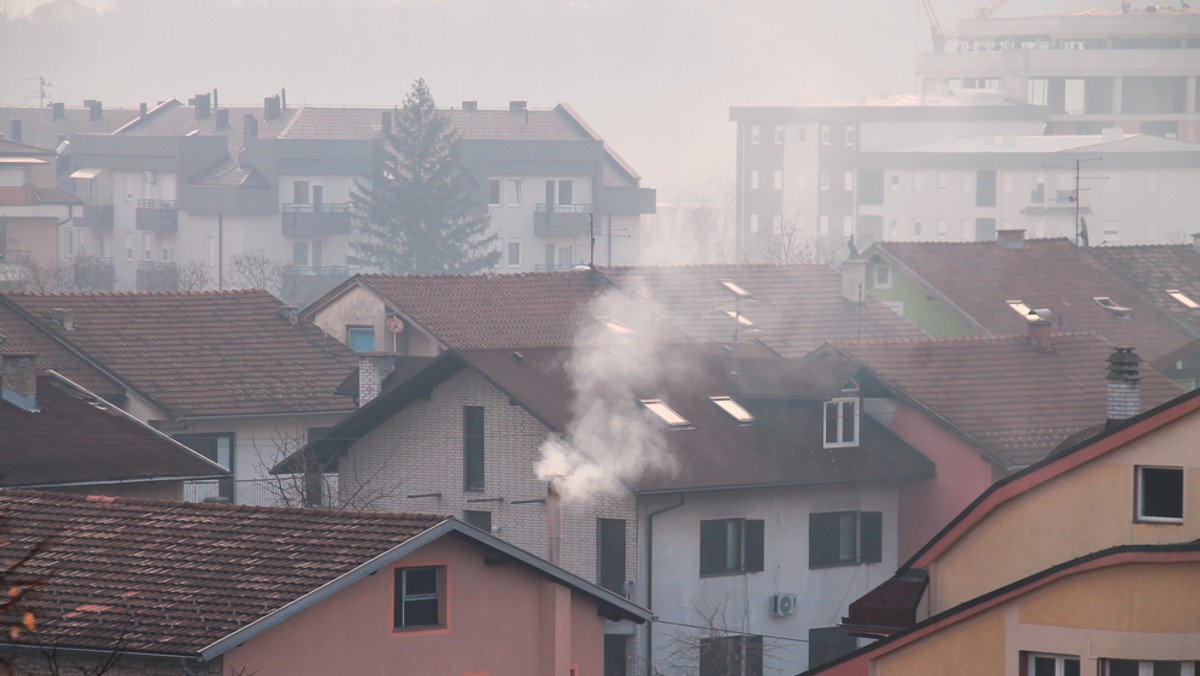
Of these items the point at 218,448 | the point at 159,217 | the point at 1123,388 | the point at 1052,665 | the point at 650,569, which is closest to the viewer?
the point at 1052,665

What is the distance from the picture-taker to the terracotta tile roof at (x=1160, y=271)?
54000 millimetres

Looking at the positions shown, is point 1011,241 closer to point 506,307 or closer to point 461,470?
point 506,307

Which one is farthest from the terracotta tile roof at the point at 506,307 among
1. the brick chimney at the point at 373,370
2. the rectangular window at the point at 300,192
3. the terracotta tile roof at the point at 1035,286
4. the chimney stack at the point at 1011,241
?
the rectangular window at the point at 300,192

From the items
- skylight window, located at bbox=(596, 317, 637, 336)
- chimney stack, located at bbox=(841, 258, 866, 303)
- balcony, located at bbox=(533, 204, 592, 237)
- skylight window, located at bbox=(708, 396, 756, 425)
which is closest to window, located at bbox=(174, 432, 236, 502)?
skylight window, located at bbox=(596, 317, 637, 336)

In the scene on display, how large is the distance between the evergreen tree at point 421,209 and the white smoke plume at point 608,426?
57.2m

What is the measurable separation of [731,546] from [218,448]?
10.1 metres

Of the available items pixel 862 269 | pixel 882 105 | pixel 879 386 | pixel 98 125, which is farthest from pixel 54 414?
pixel 882 105

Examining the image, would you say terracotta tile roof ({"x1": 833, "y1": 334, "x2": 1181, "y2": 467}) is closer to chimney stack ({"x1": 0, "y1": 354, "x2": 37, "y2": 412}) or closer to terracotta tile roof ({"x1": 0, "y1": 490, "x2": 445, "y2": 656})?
chimney stack ({"x1": 0, "y1": 354, "x2": 37, "y2": 412})

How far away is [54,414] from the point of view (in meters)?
31.2

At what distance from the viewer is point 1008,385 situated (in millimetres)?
37938

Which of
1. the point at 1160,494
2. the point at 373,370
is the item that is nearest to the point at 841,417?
the point at 373,370

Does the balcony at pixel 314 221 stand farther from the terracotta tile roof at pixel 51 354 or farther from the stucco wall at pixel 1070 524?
the stucco wall at pixel 1070 524

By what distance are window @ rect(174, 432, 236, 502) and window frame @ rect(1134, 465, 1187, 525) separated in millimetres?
21967

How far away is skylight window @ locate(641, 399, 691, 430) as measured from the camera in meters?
35.2
